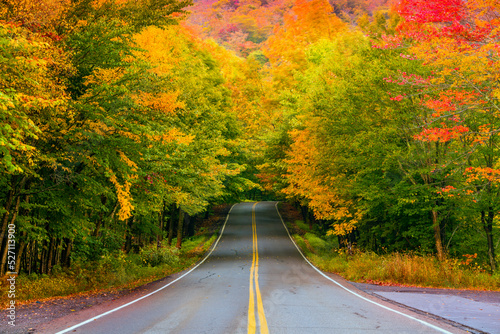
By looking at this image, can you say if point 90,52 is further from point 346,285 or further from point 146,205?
point 346,285

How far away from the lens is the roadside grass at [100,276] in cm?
1112

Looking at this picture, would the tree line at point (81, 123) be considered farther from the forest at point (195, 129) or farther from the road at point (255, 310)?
the road at point (255, 310)

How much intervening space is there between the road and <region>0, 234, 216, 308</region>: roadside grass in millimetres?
2060

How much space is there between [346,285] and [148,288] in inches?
289

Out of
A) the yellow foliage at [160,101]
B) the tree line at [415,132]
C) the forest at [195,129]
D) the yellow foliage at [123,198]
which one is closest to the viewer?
the forest at [195,129]

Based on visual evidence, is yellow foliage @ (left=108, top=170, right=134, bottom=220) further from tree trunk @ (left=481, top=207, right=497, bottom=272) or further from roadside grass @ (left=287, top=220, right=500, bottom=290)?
tree trunk @ (left=481, top=207, right=497, bottom=272)

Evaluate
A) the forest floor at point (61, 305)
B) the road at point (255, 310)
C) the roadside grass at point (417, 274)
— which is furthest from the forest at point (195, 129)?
the road at point (255, 310)

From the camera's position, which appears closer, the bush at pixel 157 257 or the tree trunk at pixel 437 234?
the tree trunk at pixel 437 234

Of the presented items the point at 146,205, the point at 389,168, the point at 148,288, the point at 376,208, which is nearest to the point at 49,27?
the point at 146,205

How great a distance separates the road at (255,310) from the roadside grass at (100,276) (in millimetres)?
2060

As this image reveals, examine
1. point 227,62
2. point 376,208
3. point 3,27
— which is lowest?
point 376,208

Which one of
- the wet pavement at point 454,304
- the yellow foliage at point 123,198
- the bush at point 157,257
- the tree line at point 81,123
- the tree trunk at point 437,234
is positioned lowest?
the wet pavement at point 454,304

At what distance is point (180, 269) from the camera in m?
20.1

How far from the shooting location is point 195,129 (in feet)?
71.2
